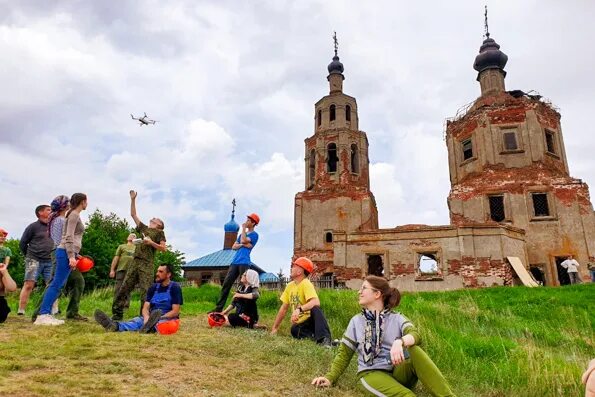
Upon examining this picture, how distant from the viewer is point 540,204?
24891 millimetres

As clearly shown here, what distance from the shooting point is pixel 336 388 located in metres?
3.86

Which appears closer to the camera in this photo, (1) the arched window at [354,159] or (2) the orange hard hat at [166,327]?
(2) the orange hard hat at [166,327]

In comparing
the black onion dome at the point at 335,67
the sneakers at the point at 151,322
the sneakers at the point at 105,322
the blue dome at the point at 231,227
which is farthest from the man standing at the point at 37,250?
the blue dome at the point at 231,227

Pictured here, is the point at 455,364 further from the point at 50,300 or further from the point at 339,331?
the point at 50,300

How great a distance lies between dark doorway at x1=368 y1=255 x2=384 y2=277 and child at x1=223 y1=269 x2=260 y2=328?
1753 cm

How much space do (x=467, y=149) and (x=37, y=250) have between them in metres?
26.5

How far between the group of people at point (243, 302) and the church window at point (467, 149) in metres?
23.4

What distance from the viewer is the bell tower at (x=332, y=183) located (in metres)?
27.9

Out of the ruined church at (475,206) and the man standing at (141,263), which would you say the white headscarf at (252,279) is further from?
the ruined church at (475,206)

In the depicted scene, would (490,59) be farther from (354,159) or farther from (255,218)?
(255,218)

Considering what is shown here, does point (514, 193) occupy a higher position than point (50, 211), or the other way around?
point (514, 193)

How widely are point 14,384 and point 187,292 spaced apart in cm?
1713

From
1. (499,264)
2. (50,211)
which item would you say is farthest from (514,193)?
(50,211)

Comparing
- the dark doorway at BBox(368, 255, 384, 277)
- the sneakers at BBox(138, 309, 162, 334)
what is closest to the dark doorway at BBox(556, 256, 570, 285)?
the dark doorway at BBox(368, 255, 384, 277)
